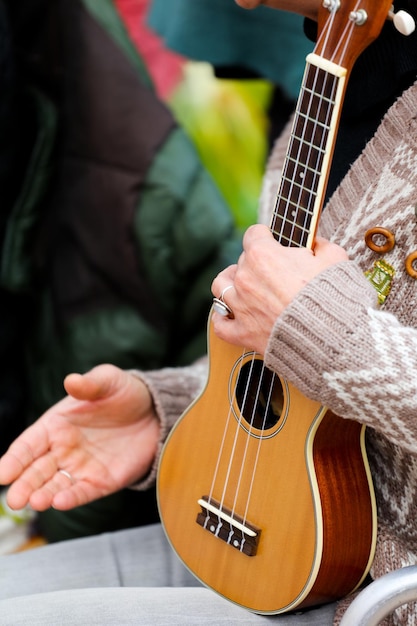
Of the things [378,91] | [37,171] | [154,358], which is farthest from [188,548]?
[37,171]

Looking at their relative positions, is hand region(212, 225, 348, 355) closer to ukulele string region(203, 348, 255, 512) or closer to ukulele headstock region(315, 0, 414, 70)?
ukulele string region(203, 348, 255, 512)

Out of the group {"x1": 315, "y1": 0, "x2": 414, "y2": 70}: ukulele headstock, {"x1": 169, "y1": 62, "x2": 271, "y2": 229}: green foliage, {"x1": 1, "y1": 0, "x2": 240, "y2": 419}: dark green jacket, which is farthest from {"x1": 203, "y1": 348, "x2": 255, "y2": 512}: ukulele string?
{"x1": 169, "y1": 62, "x2": 271, "y2": 229}: green foliage

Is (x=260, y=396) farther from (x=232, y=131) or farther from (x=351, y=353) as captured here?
(x=232, y=131)

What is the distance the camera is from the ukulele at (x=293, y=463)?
0.79 meters

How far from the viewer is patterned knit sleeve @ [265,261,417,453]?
707 millimetres

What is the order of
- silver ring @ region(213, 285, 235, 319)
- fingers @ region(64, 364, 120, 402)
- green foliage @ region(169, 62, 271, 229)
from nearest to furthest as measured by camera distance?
silver ring @ region(213, 285, 235, 319) → fingers @ region(64, 364, 120, 402) → green foliage @ region(169, 62, 271, 229)

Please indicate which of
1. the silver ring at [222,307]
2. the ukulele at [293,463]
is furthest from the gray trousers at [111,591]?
the silver ring at [222,307]

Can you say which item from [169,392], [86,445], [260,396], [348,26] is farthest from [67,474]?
[348,26]

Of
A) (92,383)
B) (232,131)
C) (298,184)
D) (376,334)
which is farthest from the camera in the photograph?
(232,131)

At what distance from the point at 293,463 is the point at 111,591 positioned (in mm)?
223

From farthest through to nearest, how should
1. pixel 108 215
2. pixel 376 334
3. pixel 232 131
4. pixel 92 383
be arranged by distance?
pixel 232 131, pixel 108 215, pixel 92 383, pixel 376 334

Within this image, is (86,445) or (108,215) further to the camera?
(108,215)

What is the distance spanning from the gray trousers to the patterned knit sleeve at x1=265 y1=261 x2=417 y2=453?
25 cm

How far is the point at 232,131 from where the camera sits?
1729mm
